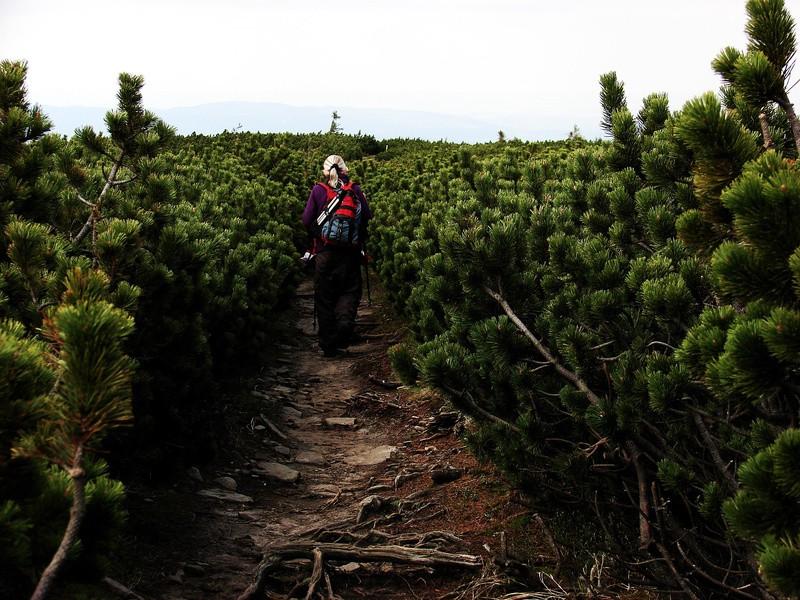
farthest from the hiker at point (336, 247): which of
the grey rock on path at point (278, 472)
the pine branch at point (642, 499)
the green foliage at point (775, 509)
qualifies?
the green foliage at point (775, 509)

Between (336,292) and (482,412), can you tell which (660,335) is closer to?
(482,412)

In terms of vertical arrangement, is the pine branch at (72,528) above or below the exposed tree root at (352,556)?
above

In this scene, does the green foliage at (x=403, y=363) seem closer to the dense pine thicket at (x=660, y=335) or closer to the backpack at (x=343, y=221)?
the dense pine thicket at (x=660, y=335)

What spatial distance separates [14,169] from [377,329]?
768 cm

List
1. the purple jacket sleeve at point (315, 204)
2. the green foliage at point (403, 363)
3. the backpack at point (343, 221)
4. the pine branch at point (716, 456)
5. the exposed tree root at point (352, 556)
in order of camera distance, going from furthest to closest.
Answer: the purple jacket sleeve at point (315, 204) < the backpack at point (343, 221) < the exposed tree root at point (352, 556) < the green foliage at point (403, 363) < the pine branch at point (716, 456)

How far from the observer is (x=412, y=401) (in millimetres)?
8438

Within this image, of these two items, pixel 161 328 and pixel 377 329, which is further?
pixel 377 329

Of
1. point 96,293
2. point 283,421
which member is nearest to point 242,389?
point 283,421

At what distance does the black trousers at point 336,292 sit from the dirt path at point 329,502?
1.45 metres

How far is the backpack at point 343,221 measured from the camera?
9.88 meters

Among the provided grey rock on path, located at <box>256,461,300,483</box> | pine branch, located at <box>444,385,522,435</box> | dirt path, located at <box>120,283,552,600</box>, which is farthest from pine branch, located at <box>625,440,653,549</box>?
grey rock on path, located at <box>256,461,300,483</box>

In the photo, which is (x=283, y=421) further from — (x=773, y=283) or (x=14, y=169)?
(x=773, y=283)

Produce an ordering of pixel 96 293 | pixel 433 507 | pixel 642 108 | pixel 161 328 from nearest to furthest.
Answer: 1. pixel 96 293
2. pixel 642 108
3. pixel 161 328
4. pixel 433 507

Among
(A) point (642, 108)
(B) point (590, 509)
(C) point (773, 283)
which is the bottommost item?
(B) point (590, 509)
